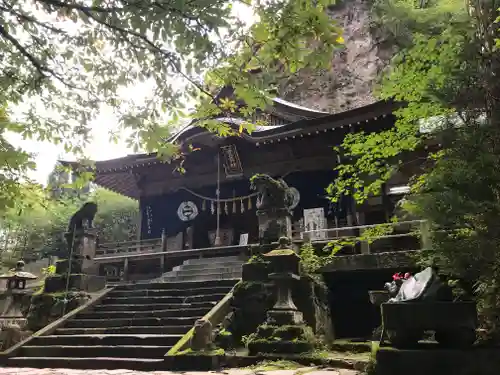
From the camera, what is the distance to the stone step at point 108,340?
8375 millimetres

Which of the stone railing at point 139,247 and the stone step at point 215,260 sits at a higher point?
the stone railing at point 139,247

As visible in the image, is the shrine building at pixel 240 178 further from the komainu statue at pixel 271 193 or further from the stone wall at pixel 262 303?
the stone wall at pixel 262 303

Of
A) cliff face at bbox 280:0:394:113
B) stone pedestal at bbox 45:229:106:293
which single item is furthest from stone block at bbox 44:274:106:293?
cliff face at bbox 280:0:394:113

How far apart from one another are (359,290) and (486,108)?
686 cm

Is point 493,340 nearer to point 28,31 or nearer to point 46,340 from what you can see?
point 28,31

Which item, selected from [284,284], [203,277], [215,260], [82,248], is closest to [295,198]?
[215,260]

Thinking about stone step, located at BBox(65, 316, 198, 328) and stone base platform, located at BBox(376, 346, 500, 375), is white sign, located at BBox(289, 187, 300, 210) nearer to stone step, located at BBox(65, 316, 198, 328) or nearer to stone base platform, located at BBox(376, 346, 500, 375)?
stone step, located at BBox(65, 316, 198, 328)

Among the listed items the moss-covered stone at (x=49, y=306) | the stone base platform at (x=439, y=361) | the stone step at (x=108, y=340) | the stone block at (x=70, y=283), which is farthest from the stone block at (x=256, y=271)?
the stone block at (x=70, y=283)

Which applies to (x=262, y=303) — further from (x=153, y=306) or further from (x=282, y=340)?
(x=153, y=306)

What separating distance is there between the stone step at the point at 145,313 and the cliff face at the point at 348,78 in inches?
827

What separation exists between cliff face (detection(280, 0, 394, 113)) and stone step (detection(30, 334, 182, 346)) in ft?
72.9

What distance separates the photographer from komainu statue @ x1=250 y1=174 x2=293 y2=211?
382 inches

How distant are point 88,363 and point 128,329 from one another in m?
1.39

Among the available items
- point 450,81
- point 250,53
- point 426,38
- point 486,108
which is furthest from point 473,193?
point 250,53
